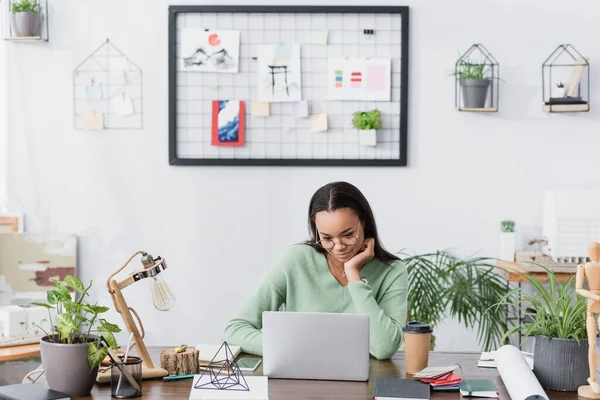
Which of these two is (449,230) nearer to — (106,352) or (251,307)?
(251,307)

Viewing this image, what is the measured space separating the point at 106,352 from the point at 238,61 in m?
2.28

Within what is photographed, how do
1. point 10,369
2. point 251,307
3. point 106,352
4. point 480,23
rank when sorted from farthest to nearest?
point 480,23 → point 10,369 → point 251,307 → point 106,352

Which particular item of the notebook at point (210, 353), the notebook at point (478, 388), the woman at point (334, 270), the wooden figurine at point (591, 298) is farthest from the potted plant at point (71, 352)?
the wooden figurine at point (591, 298)

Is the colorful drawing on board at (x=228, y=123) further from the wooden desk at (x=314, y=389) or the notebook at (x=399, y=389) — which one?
the notebook at (x=399, y=389)

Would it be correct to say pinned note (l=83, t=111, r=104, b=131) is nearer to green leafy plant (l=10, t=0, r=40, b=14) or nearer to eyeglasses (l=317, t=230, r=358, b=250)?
green leafy plant (l=10, t=0, r=40, b=14)

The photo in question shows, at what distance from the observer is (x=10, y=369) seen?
303 cm

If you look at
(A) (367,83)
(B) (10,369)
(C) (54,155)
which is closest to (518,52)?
(A) (367,83)

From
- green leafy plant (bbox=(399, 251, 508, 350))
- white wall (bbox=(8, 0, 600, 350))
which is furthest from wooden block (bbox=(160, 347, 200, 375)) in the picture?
white wall (bbox=(8, 0, 600, 350))

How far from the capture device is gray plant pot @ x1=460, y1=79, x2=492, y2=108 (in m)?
3.81

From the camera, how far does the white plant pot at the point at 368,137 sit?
3906mm

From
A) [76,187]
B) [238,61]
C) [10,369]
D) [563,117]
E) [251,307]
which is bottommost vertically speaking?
[10,369]

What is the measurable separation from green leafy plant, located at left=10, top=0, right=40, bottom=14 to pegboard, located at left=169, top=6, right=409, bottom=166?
663 millimetres

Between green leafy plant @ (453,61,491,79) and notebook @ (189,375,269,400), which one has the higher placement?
green leafy plant @ (453,61,491,79)

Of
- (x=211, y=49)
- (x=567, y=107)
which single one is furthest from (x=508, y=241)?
(x=211, y=49)
